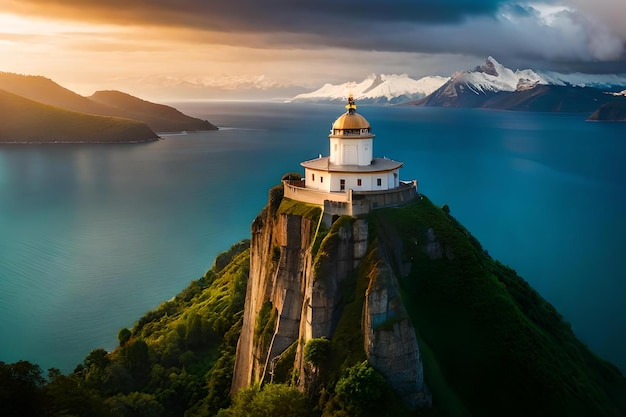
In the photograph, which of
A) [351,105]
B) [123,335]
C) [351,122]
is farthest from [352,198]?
[123,335]

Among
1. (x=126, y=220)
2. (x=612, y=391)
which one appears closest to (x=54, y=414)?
(x=612, y=391)

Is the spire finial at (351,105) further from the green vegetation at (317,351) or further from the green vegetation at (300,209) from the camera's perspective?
the green vegetation at (317,351)

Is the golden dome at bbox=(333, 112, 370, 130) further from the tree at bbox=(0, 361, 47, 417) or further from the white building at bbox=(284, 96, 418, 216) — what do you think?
the tree at bbox=(0, 361, 47, 417)

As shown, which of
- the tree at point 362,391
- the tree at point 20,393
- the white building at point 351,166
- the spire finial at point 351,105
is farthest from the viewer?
the spire finial at point 351,105

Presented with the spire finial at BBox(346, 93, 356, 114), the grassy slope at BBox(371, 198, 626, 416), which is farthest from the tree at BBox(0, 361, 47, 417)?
the spire finial at BBox(346, 93, 356, 114)

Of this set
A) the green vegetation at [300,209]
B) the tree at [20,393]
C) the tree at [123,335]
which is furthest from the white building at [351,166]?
the tree at [123,335]
